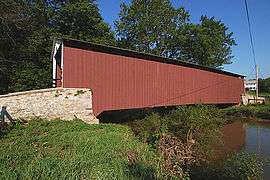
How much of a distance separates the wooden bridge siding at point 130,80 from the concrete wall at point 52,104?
2.50ft

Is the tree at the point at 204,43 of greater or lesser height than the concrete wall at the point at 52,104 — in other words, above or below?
above

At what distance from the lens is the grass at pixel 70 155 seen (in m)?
7.07

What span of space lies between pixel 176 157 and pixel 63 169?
10.5ft

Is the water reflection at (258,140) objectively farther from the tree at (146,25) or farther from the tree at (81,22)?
the tree at (146,25)

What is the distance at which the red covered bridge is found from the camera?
15367 mm

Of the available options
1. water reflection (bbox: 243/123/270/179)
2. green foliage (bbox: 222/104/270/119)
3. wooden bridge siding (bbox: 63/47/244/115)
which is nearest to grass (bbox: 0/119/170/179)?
wooden bridge siding (bbox: 63/47/244/115)

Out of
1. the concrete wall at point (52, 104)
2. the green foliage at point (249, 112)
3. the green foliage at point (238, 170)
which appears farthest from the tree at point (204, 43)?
the green foliage at point (238, 170)

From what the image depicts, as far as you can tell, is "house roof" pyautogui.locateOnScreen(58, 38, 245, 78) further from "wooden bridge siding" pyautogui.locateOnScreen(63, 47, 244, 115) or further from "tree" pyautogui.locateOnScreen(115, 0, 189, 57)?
"tree" pyautogui.locateOnScreen(115, 0, 189, 57)

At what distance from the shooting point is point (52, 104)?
14.0m

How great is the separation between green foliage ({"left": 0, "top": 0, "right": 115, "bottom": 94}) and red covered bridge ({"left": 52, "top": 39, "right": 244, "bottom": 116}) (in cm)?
483

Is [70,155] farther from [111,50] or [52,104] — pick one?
[111,50]

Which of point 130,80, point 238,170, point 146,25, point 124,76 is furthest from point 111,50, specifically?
point 146,25

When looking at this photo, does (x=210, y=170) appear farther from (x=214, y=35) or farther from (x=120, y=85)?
(x=214, y=35)

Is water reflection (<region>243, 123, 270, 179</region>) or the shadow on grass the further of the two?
water reflection (<region>243, 123, 270, 179</region>)
